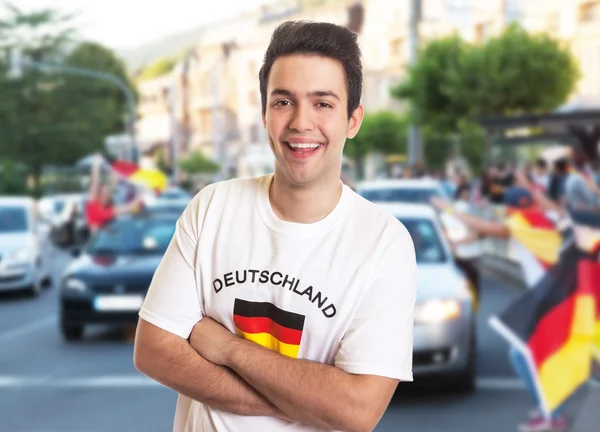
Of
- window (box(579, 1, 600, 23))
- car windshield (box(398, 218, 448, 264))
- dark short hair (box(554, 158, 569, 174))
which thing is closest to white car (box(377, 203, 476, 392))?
car windshield (box(398, 218, 448, 264))

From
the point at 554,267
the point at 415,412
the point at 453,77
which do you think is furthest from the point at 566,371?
the point at 453,77

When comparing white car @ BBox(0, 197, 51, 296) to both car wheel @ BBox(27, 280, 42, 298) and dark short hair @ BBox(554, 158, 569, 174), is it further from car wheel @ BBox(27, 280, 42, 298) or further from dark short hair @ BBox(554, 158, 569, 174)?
dark short hair @ BBox(554, 158, 569, 174)

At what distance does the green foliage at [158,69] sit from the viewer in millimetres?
125875

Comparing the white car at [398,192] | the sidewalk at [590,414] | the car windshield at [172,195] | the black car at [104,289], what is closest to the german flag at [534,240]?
the sidewalk at [590,414]

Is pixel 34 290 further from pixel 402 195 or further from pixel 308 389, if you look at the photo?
pixel 308 389

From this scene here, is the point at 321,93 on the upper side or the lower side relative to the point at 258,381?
upper

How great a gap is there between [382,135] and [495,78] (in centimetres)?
3484

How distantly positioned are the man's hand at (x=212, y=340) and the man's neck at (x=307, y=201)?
0.99ft

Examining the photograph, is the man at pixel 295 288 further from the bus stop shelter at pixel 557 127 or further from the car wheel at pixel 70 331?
the bus stop shelter at pixel 557 127

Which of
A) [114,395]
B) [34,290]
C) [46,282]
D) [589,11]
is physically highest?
[589,11]

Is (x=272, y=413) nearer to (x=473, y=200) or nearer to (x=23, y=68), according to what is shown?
(x=473, y=200)

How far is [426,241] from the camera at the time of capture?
1031 cm

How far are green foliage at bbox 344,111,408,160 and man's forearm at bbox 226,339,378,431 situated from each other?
70336 millimetres

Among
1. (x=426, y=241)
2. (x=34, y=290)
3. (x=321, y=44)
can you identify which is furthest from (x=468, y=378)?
(x=34, y=290)
